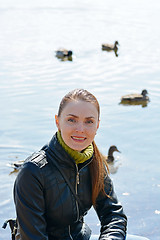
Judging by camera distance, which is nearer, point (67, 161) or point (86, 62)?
point (67, 161)

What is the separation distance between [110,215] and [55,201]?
441 millimetres

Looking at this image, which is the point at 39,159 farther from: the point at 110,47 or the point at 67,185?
the point at 110,47

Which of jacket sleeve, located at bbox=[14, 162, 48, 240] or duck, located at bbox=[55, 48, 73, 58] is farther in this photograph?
duck, located at bbox=[55, 48, 73, 58]

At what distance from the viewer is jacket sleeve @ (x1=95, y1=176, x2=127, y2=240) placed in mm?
3229

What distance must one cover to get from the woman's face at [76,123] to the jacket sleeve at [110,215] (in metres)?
0.43

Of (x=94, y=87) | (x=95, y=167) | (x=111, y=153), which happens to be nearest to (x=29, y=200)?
(x=95, y=167)

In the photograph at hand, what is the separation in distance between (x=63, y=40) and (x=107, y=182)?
15632 mm

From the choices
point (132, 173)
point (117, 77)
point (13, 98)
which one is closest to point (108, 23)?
point (117, 77)

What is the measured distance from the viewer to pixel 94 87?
11148mm

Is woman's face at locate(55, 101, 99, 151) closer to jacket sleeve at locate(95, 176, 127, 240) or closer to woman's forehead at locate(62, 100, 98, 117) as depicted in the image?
woman's forehead at locate(62, 100, 98, 117)

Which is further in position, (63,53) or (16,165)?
(63,53)

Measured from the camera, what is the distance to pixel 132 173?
→ 6.68m

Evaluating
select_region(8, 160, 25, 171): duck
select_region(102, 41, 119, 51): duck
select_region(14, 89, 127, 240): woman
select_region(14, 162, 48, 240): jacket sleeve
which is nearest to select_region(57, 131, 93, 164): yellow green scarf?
select_region(14, 89, 127, 240): woman

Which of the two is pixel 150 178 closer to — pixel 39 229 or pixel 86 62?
pixel 39 229
